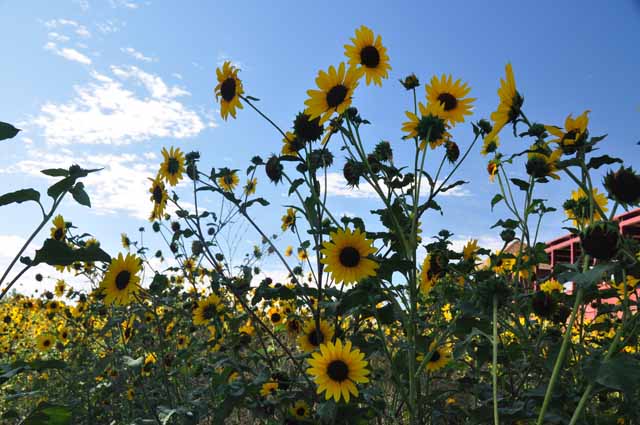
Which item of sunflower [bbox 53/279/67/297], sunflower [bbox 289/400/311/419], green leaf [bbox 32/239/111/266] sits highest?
sunflower [bbox 53/279/67/297]

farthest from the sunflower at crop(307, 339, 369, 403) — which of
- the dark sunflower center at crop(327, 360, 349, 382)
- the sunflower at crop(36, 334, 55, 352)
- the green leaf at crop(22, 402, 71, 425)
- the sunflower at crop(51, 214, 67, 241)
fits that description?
the sunflower at crop(36, 334, 55, 352)

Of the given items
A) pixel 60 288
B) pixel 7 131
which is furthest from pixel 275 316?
pixel 60 288

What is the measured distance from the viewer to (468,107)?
1918 mm

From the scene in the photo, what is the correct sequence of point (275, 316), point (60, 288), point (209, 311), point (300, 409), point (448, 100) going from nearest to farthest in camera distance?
point (448, 100)
point (300, 409)
point (209, 311)
point (275, 316)
point (60, 288)

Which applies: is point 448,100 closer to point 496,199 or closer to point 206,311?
point 496,199

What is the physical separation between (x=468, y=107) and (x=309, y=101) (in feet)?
1.92

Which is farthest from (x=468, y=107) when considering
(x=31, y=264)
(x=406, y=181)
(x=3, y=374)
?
(x=3, y=374)

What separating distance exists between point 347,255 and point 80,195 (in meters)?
0.82

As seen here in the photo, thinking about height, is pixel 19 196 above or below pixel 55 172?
below

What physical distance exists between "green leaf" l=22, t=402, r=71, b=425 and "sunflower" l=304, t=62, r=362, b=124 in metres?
1.13

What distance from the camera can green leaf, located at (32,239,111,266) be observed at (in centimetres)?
128

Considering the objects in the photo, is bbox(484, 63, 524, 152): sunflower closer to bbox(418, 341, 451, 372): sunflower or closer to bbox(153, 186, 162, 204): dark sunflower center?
bbox(418, 341, 451, 372): sunflower

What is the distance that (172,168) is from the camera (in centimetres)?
272

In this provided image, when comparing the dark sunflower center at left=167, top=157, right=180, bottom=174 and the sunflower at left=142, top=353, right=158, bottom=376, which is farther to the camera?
the sunflower at left=142, top=353, right=158, bottom=376
